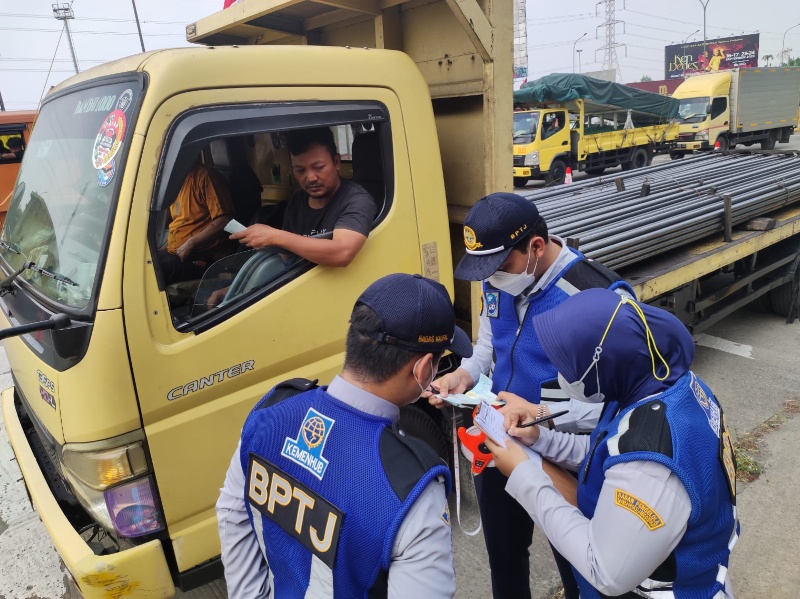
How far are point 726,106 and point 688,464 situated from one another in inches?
897

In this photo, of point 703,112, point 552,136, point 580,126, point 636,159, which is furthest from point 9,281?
point 703,112

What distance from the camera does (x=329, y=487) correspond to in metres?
1.09

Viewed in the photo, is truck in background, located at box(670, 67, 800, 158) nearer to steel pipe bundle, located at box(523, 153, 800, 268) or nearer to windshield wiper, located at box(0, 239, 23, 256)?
steel pipe bundle, located at box(523, 153, 800, 268)

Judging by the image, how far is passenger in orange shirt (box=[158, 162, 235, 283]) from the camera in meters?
2.30

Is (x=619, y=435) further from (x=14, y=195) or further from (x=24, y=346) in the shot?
(x=14, y=195)

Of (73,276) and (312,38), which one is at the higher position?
(312,38)

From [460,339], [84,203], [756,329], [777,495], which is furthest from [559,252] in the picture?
[756,329]

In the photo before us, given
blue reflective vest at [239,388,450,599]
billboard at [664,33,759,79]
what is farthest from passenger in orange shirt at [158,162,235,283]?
billboard at [664,33,759,79]

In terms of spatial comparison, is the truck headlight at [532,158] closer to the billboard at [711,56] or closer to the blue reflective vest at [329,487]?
the blue reflective vest at [329,487]

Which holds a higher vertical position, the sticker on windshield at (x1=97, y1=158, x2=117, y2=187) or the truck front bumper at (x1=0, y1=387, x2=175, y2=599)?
the sticker on windshield at (x1=97, y1=158, x2=117, y2=187)

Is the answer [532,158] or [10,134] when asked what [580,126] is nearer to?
[532,158]

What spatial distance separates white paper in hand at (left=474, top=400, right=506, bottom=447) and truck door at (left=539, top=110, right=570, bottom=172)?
13899 mm

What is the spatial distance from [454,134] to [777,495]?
2706mm

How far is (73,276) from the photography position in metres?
1.90
